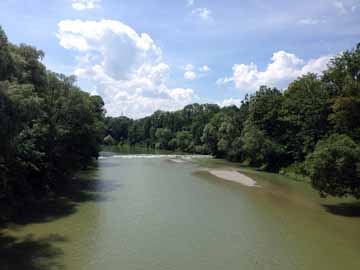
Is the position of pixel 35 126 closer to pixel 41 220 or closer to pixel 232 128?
pixel 41 220

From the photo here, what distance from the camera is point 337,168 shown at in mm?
19203

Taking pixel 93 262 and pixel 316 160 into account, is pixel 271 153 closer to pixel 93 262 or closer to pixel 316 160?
pixel 316 160

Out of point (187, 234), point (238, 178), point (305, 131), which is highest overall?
point (305, 131)

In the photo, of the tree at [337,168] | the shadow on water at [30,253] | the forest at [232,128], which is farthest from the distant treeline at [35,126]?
the tree at [337,168]

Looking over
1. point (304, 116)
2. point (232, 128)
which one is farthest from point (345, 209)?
point (232, 128)

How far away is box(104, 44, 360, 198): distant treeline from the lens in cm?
1967

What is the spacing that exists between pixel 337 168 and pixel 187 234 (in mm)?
9892

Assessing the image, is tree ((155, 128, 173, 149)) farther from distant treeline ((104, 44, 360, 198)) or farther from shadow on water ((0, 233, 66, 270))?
shadow on water ((0, 233, 66, 270))

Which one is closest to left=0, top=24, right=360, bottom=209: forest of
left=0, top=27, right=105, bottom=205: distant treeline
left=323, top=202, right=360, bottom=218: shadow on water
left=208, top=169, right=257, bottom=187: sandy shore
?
left=0, top=27, right=105, bottom=205: distant treeline

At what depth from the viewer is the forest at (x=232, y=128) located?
49.0ft

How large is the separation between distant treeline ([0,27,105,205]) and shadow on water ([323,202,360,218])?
17741 millimetres

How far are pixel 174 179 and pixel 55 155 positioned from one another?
11927 mm

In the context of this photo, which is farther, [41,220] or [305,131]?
[305,131]

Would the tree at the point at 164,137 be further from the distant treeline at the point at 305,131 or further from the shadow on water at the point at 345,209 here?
the shadow on water at the point at 345,209
